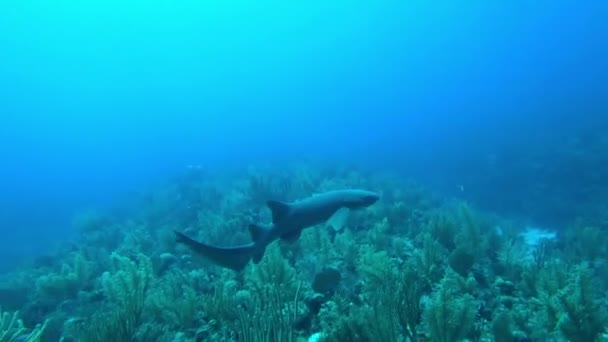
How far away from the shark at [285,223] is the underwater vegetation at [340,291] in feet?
1.21

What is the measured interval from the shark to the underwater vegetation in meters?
0.37

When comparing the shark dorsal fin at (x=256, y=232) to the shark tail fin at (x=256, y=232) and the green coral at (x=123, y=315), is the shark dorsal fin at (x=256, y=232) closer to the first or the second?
the shark tail fin at (x=256, y=232)

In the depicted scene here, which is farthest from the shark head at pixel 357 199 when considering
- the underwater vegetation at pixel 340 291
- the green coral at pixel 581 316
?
the green coral at pixel 581 316

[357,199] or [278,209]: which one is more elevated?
[278,209]

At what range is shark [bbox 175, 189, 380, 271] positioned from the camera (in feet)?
19.6

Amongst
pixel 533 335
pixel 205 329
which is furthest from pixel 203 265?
pixel 533 335

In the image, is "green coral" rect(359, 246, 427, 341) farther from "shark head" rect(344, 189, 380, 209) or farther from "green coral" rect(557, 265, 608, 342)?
"shark head" rect(344, 189, 380, 209)

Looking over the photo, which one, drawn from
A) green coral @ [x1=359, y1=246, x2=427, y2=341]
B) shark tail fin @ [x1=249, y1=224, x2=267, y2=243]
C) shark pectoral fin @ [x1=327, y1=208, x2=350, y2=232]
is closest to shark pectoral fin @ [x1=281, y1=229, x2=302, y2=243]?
shark tail fin @ [x1=249, y1=224, x2=267, y2=243]

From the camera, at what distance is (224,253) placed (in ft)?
19.7

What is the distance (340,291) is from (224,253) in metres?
1.88

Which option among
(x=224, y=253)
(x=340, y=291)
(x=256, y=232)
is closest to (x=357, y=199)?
(x=340, y=291)

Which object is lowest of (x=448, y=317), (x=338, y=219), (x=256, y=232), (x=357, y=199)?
(x=448, y=317)

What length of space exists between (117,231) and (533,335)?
48.8 feet

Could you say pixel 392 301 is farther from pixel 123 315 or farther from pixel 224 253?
pixel 123 315
